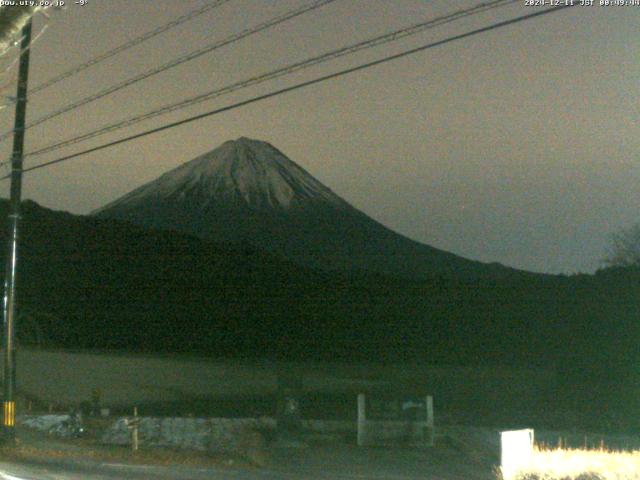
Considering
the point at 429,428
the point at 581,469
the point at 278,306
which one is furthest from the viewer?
A: the point at 278,306

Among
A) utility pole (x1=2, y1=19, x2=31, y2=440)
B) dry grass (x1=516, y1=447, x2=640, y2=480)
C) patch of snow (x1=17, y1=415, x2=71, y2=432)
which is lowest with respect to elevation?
patch of snow (x1=17, y1=415, x2=71, y2=432)

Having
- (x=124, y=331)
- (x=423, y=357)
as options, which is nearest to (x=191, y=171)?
(x=124, y=331)

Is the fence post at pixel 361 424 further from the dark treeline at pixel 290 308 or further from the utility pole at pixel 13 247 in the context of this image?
the dark treeline at pixel 290 308

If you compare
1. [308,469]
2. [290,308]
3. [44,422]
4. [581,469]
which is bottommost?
[44,422]

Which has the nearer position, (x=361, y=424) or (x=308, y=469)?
(x=308, y=469)

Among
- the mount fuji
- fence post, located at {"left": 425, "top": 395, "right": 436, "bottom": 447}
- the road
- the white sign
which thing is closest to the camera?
the white sign

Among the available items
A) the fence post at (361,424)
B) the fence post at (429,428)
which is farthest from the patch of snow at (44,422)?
Answer: the fence post at (429,428)

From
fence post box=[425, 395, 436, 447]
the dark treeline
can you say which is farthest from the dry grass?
the dark treeline

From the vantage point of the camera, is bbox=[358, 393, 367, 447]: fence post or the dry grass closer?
the dry grass

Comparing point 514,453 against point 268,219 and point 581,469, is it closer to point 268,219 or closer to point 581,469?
point 581,469

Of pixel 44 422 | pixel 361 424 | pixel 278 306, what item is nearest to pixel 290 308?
pixel 278 306

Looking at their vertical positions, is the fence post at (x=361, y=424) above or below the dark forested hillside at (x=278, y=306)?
below

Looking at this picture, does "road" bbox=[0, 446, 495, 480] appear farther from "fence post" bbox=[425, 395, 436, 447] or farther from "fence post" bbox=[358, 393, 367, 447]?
"fence post" bbox=[358, 393, 367, 447]

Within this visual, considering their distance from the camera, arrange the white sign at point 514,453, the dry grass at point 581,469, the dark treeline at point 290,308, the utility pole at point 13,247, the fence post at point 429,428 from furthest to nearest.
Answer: the dark treeline at point 290,308 < the fence post at point 429,428 < the utility pole at point 13,247 < the white sign at point 514,453 < the dry grass at point 581,469
